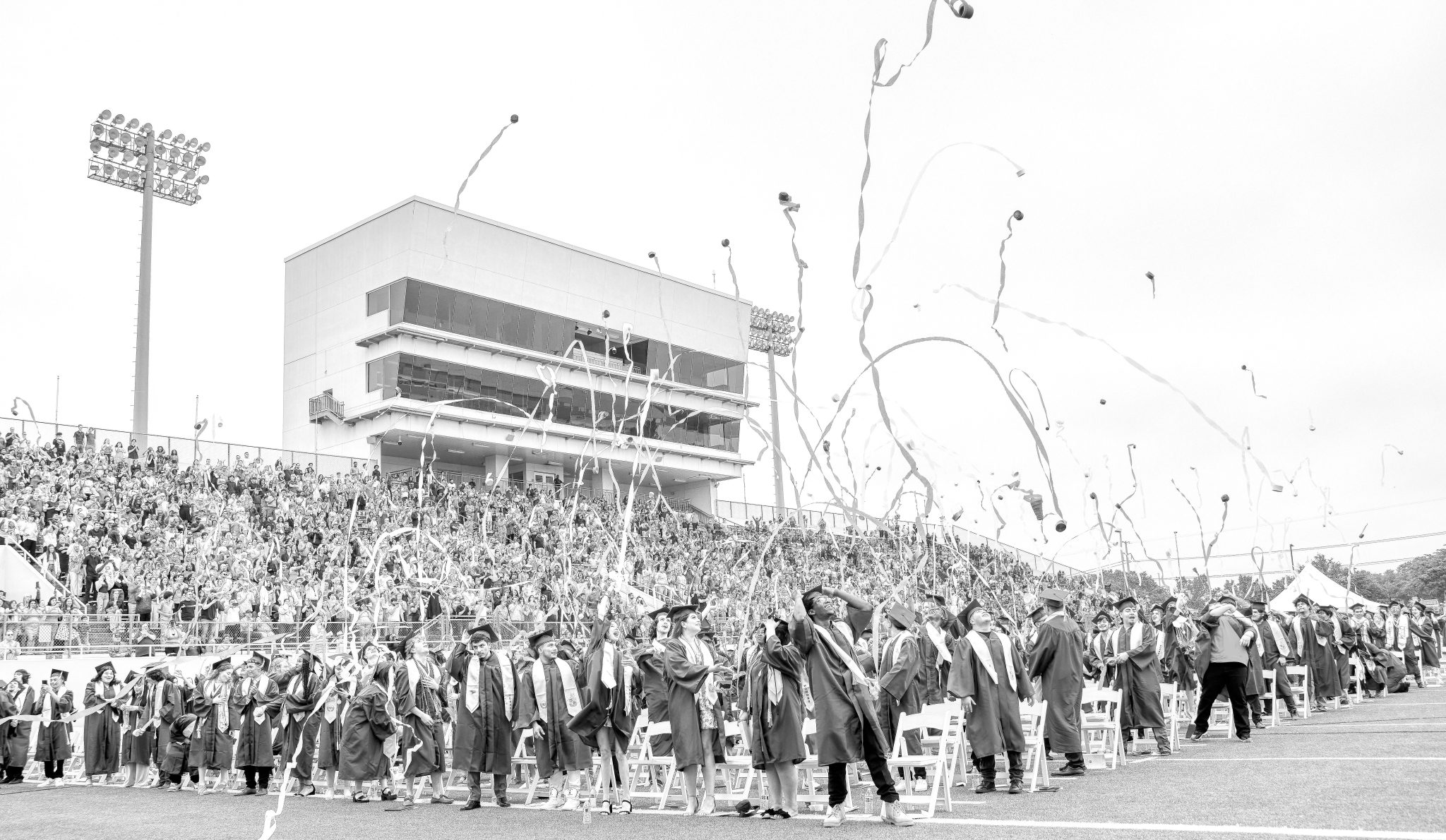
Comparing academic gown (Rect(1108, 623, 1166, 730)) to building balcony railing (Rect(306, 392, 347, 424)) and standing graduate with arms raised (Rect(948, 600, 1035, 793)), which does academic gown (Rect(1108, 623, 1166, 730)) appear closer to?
standing graduate with arms raised (Rect(948, 600, 1035, 793))

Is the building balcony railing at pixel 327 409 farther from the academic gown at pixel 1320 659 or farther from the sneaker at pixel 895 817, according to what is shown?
the sneaker at pixel 895 817

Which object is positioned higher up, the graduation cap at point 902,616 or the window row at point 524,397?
the window row at point 524,397

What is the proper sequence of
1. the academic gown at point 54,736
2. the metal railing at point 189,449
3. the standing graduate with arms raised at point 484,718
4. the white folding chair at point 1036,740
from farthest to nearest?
the metal railing at point 189,449 → the academic gown at point 54,736 → the standing graduate with arms raised at point 484,718 → the white folding chair at point 1036,740

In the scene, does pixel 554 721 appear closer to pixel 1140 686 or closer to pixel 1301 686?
pixel 1140 686

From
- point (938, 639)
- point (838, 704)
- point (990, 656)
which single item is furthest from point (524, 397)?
point (838, 704)

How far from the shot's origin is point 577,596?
964 inches

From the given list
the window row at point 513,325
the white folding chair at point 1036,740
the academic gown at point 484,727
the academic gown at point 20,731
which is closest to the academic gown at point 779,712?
the white folding chair at point 1036,740

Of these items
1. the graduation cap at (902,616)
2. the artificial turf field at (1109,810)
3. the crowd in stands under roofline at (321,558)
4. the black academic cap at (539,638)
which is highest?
the crowd in stands under roofline at (321,558)

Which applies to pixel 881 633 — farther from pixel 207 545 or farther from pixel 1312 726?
pixel 207 545

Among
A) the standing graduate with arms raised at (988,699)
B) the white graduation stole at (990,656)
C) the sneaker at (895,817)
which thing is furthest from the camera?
the white graduation stole at (990,656)

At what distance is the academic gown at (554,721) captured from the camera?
39.9 ft

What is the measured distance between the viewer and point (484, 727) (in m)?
13.1

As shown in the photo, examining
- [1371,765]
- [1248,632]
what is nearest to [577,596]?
[1248,632]

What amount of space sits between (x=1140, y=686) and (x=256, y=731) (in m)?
11.3
